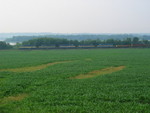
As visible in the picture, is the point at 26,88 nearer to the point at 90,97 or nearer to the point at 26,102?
the point at 26,102

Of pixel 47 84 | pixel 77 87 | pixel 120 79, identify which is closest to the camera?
pixel 77 87

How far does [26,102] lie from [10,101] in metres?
1.16

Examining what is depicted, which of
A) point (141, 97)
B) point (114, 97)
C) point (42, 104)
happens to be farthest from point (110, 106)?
point (42, 104)

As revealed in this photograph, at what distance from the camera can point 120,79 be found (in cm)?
2020

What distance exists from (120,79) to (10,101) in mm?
10470

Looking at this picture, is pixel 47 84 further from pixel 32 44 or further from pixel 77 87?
pixel 32 44

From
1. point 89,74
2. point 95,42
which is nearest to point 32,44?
point 95,42

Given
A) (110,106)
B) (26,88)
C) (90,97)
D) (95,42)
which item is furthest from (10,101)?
(95,42)

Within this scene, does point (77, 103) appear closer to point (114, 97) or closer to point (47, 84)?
point (114, 97)

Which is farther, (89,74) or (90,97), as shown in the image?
(89,74)

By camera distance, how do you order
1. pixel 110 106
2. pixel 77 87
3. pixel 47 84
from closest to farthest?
pixel 110 106 < pixel 77 87 < pixel 47 84

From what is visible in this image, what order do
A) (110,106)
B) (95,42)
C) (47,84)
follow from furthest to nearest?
(95,42) < (47,84) < (110,106)

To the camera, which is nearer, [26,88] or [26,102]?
[26,102]

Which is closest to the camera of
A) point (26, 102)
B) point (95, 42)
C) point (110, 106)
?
point (110, 106)
